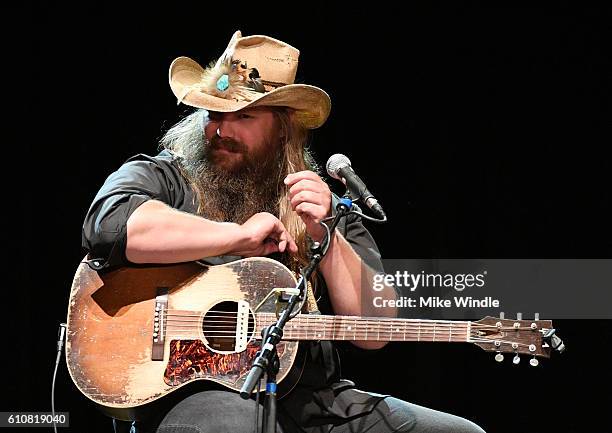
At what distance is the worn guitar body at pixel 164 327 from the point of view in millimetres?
2637

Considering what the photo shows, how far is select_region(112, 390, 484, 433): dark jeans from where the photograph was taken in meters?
2.49

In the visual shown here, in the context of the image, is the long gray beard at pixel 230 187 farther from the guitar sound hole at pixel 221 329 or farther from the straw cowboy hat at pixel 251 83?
the guitar sound hole at pixel 221 329

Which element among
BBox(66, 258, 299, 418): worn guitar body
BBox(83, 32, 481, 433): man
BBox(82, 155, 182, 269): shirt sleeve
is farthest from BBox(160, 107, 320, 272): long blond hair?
BBox(66, 258, 299, 418): worn guitar body

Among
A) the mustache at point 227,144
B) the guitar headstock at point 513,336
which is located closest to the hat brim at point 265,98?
the mustache at point 227,144

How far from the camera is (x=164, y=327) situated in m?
2.68

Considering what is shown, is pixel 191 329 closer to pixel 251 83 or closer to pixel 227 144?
pixel 227 144

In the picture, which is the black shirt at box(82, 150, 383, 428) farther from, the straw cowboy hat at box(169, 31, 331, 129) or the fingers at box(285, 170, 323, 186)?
the fingers at box(285, 170, 323, 186)

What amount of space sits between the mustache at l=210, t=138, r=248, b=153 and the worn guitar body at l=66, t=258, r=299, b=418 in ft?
1.90

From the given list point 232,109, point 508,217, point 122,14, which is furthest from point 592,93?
point 122,14

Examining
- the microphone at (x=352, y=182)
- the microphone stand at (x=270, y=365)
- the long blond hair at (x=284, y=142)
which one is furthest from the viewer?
the long blond hair at (x=284, y=142)

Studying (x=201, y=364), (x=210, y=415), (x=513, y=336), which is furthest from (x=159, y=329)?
(x=513, y=336)

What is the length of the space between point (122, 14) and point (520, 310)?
2.62 meters

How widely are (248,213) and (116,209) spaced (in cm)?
64

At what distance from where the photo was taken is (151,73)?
436 cm
